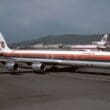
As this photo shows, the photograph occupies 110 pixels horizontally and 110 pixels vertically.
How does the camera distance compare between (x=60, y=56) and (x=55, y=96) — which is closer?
(x=55, y=96)

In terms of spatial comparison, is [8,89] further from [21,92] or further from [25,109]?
[25,109]

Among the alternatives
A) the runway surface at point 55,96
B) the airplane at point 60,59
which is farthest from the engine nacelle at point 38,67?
the runway surface at point 55,96

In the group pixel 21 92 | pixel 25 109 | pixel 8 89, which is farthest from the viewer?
pixel 8 89

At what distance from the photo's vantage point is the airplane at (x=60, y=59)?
3534 centimetres

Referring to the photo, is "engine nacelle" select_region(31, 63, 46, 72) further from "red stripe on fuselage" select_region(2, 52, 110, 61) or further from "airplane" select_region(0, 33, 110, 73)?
"red stripe on fuselage" select_region(2, 52, 110, 61)

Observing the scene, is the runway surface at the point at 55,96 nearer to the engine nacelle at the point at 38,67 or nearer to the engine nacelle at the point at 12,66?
the engine nacelle at the point at 38,67

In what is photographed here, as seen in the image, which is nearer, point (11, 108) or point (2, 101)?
point (11, 108)

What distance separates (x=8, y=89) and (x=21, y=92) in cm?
205

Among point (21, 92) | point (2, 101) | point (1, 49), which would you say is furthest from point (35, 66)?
point (2, 101)

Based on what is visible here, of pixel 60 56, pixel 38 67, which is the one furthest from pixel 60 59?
pixel 38 67

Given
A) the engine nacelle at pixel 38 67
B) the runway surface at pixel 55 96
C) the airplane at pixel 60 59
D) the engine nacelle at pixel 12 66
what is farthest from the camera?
the engine nacelle at pixel 12 66

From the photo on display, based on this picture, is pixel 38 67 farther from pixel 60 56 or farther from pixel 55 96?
pixel 55 96

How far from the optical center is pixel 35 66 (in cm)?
3781

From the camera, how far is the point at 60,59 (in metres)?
39.0
